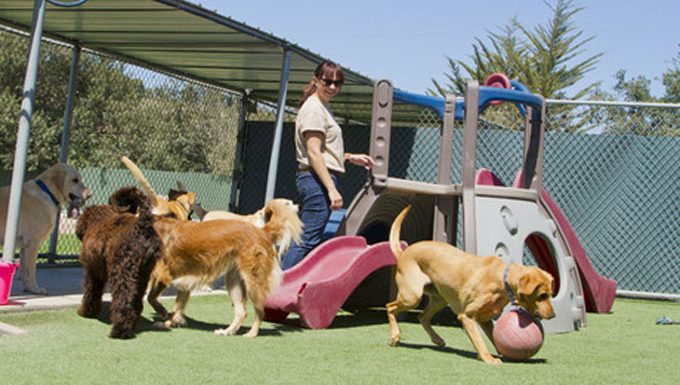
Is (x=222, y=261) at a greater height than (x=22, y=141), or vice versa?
(x=22, y=141)

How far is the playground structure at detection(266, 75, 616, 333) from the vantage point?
287 inches

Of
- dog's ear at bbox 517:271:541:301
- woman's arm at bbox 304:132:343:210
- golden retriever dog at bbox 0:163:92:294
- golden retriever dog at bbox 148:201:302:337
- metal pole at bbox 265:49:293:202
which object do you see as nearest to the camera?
dog's ear at bbox 517:271:541:301

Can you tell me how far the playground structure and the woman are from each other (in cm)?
23

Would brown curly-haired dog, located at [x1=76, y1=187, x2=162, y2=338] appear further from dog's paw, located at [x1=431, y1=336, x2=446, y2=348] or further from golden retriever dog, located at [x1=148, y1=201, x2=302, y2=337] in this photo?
dog's paw, located at [x1=431, y1=336, x2=446, y2=348]

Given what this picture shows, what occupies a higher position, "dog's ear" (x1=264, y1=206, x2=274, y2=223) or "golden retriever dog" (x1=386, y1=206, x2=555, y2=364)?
"dog's ear" (x1=264, y1=206, x2=274, y2=223)

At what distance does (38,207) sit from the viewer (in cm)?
820

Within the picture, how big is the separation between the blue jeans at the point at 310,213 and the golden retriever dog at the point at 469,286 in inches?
34.5

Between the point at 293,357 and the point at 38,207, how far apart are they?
366cm

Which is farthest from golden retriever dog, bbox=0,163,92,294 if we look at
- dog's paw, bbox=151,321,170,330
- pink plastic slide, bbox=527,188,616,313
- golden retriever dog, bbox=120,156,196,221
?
pink plastic slide, bbox=527,188,616,313

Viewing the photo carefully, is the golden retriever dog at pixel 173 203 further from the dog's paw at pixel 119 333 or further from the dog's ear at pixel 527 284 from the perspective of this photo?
the dog's ear at pixel 527 284

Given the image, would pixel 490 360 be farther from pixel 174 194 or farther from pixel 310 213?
pixel 174 194

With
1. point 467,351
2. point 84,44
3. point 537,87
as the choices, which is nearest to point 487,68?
point 537,87

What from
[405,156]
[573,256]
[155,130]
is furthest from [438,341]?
[155,130]

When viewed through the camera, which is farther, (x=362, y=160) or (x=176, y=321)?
(x=362, y=160)
